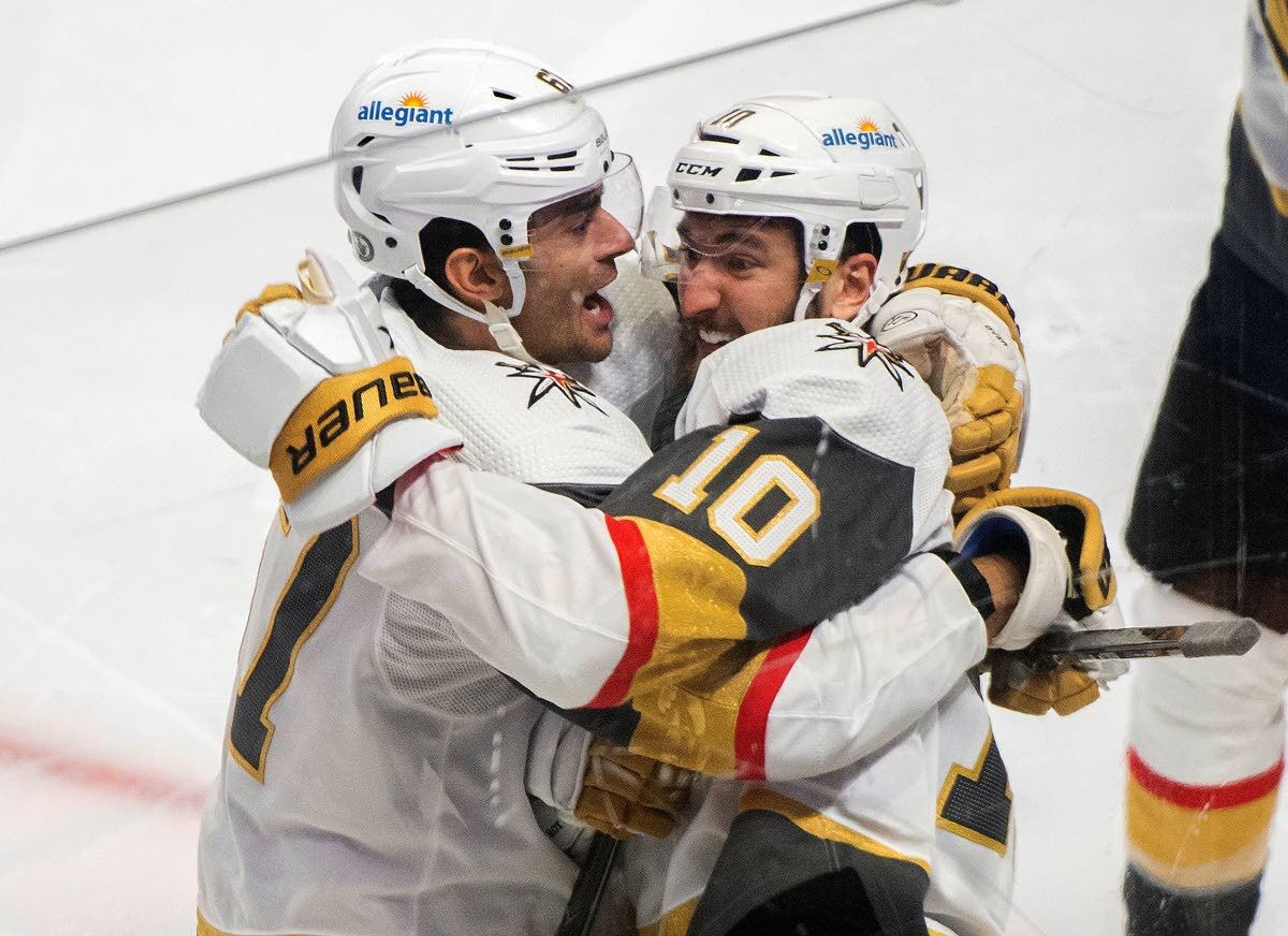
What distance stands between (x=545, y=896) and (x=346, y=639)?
30cm

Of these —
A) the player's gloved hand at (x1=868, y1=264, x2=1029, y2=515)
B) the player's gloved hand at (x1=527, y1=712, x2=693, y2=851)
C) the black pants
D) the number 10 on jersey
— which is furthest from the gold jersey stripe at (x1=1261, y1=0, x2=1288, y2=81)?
the player's gloved hand at (x1=527, y1=712, x2=693, y2=851)

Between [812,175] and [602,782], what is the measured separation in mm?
567

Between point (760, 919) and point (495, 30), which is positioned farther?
point (495, 30)

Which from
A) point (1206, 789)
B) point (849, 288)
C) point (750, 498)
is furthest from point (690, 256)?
point (1206, 789)

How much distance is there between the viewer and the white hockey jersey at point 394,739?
47.6 inches

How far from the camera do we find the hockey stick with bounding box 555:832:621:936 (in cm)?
133

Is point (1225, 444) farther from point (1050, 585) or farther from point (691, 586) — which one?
point (691, 586)

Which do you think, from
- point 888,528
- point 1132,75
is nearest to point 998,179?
point 1132,75

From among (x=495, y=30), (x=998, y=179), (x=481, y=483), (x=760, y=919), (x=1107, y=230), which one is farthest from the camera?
(x=495, y=30)

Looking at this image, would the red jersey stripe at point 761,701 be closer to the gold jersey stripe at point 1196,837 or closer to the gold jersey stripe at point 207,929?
the gold jersey stripe at point 1196,837

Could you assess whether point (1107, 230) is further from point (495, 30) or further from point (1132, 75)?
point (495, 30)

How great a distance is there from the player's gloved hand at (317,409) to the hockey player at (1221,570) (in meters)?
0.53

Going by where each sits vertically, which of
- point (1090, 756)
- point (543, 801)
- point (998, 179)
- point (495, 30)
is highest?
point (998, 179)

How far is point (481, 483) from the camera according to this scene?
3.51 ft
